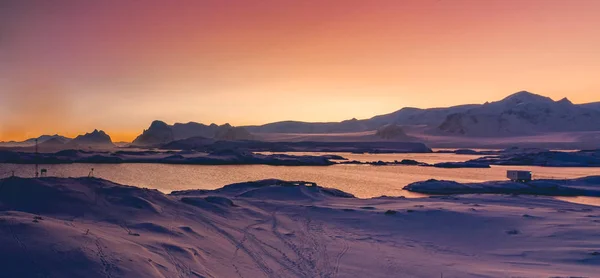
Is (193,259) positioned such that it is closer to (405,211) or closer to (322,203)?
(405,211)

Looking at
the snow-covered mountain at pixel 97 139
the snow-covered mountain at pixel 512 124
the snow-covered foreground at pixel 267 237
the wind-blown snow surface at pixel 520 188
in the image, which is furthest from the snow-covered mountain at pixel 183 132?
the snow-covered foreground at pixel 267 237

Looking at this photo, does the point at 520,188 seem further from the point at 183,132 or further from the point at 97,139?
the point at 183,132

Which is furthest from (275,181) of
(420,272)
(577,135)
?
(577,135)

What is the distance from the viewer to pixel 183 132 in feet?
620

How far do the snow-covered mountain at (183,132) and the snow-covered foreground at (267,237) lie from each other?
125597 mm

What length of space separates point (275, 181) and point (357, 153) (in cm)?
9084

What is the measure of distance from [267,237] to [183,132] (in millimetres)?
177278

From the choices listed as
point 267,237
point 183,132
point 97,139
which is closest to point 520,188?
point 267,237

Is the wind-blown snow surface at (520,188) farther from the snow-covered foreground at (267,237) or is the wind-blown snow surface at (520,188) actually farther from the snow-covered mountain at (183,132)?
the snow-covered mountain at (183,132)

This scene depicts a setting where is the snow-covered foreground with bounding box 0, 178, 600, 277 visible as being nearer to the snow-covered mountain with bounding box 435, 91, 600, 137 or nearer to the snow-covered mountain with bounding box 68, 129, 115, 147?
the snow-covered mountain with bounding box 68, 129, 115, 147

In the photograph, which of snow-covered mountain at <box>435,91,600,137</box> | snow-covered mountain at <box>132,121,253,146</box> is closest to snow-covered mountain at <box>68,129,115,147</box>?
snow-covered mountain at <box>132,121,253,146</box>

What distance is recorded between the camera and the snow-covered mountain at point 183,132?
15138 cm

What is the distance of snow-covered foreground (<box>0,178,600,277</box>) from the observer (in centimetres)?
1126

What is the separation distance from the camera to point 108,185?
20938 millimetres
